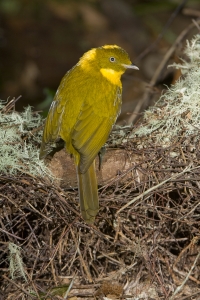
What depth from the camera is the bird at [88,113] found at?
3805 mm

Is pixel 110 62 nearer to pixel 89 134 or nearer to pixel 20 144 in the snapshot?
pixel 89 134

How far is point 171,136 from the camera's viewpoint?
4000mm

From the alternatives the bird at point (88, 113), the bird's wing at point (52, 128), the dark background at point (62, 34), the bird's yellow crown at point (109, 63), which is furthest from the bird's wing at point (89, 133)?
the dark background at point (62, 34)

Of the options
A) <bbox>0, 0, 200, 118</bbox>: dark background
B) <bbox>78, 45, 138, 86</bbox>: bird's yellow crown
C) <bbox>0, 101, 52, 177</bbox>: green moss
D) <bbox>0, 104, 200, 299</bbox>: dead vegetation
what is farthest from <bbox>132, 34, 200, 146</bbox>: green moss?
<bbox>0, 0, 200, 118</bbox>: dark background

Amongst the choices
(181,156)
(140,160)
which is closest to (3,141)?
(140,160)

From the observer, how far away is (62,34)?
995 cm

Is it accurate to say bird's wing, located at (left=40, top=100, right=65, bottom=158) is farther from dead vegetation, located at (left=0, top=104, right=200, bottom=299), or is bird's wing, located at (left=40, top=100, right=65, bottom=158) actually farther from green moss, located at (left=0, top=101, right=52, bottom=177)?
dead vegetation, located at (left=0, top=104, right=200, bottom=299)

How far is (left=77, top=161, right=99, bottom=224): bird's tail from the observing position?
360cm

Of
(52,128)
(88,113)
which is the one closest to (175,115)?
(88,113)

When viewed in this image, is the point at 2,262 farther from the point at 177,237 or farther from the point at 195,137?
the point at 195,137

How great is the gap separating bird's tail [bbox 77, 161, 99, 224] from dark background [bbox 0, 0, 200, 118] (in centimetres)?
431

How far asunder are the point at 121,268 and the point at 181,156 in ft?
2.82

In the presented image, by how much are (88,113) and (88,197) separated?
78 centimetres

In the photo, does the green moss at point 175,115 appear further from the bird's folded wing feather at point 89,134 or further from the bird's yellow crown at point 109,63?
the bird's yellow crown at point 109,63
